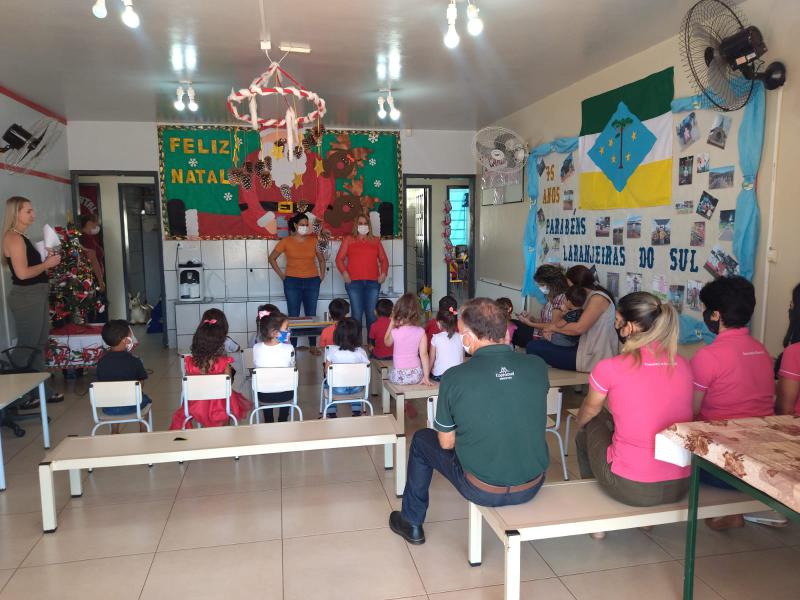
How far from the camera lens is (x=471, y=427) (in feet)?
7.41

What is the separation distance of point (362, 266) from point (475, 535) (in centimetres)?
474

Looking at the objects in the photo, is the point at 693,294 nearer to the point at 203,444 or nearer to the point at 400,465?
the point at 400,465

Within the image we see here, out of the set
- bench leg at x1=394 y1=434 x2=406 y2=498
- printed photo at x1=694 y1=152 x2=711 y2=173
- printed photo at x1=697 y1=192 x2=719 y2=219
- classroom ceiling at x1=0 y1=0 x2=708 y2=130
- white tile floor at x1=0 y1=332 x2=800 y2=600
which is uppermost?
classroom ceiling at x1=0 y1=0 x2=708 y2=130

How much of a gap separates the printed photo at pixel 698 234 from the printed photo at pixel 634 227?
0.57 m

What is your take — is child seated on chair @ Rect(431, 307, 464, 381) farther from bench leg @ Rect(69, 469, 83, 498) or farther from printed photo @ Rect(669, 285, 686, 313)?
bench leg @ Rect(69, 469, 83, 498)

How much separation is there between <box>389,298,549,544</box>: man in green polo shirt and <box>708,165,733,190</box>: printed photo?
224 centimetres

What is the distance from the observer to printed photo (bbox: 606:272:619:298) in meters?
4.82

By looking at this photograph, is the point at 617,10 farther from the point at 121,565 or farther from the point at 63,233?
the point at 63,233

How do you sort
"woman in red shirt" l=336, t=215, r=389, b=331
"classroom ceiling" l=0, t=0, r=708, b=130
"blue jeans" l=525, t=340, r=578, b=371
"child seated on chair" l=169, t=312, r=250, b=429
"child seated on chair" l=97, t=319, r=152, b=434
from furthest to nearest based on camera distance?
"woman in red shirt" l=336, t=215, r=389, b=331
"blue jeans" l=525, t=340, r=578, b=371
"child seated on chair" l=97, t=319, r=152, b=434
"child seated on chair" l=169, t=312, r=250, b=429
"classroom ceiling" l=0, t=0, r=708, b=130

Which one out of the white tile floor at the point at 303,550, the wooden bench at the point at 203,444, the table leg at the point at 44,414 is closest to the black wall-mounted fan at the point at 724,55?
the white tile floor at the point at 303,550

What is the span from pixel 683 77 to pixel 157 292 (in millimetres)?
8475

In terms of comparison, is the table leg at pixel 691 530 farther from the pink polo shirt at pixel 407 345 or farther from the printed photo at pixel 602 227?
the printed photo at pixel 602 227

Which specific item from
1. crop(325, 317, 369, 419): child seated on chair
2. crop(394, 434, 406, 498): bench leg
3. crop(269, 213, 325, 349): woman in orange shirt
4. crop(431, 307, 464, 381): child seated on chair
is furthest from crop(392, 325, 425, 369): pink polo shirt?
crop(269, 213, 325, 349): woman in orange shirt

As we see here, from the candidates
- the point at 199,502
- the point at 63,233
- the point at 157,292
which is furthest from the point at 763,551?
the point at 157,292
